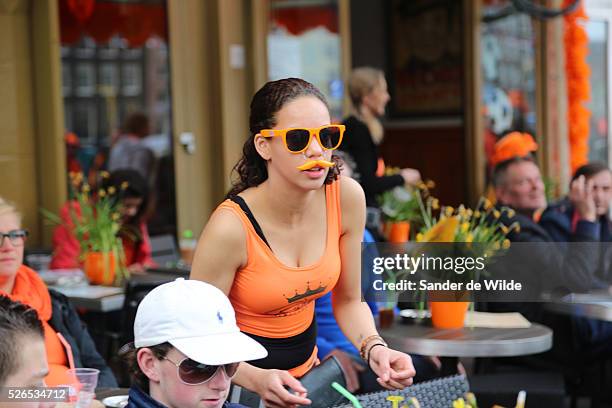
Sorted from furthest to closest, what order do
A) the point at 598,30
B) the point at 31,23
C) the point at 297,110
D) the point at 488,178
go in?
the point at 598,30 → the point at 488,178 → the point at 31,23 → the point at 297,110

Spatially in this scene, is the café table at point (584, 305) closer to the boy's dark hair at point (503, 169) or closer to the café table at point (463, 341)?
the café table at point (463, 341)

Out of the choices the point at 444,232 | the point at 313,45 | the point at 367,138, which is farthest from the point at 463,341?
the point at 313,45

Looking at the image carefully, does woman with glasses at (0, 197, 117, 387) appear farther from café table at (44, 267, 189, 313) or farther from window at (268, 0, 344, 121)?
window at (268, 0, 344, 121)

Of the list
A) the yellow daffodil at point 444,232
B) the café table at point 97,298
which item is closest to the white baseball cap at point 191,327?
the yellow daffodil at point 444,232

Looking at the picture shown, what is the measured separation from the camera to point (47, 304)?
3.86 meters

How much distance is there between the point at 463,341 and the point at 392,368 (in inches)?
58.2

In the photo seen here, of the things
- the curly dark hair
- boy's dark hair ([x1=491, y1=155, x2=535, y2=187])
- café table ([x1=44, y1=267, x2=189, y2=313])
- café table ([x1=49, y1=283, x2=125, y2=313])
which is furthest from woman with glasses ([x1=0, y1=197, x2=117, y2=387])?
boy's dark hair ([x1=491, y1=155, x2=535, y2=187])

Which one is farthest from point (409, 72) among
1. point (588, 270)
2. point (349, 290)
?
point (349, 290)

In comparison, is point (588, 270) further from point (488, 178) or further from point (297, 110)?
point (488, 178)

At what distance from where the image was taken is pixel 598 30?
1132cm

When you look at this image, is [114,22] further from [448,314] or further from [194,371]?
[194,371]

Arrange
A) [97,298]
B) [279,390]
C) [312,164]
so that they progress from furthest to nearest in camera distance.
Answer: [97,298], [312,164], [279,390]

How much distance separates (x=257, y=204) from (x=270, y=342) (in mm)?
398

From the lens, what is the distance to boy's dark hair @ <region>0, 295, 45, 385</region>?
7.18 feet
